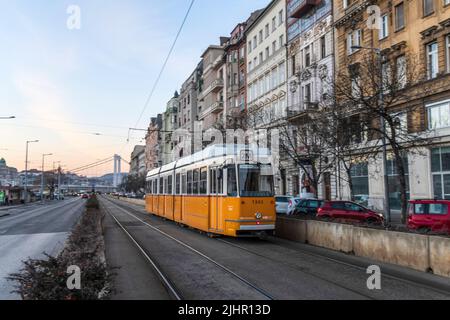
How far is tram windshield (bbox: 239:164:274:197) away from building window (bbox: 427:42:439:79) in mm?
15783

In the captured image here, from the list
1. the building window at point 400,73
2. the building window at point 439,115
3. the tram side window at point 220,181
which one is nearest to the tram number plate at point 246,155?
the tram side window at point 220,181

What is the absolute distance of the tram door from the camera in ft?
56.3

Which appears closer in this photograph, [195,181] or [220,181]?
[220,181]

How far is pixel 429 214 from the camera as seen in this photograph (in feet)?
58.2

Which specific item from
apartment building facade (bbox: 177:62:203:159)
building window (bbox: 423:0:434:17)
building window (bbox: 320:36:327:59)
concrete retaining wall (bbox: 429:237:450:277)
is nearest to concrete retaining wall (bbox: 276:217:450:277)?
concrete retaining wall (bbox: 429:237:450:277)

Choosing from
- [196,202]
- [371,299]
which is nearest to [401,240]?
[371,299]

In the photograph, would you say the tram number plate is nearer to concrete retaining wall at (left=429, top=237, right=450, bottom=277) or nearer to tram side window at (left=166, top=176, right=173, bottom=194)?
concrete retaining wall at (left=429, top=237, right=450, bottom=277)

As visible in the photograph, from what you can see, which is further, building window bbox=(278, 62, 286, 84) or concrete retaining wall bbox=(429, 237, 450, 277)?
building window bbox=(278, 62, 286, 84)

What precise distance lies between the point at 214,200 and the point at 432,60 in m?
18.2

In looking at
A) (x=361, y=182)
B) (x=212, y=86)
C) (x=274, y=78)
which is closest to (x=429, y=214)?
(x=361, y=182)

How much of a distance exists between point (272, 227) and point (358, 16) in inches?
960

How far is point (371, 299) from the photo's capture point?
7945 mm

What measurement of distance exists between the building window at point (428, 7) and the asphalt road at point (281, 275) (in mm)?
19490

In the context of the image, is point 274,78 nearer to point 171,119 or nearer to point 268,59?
point 268,59
